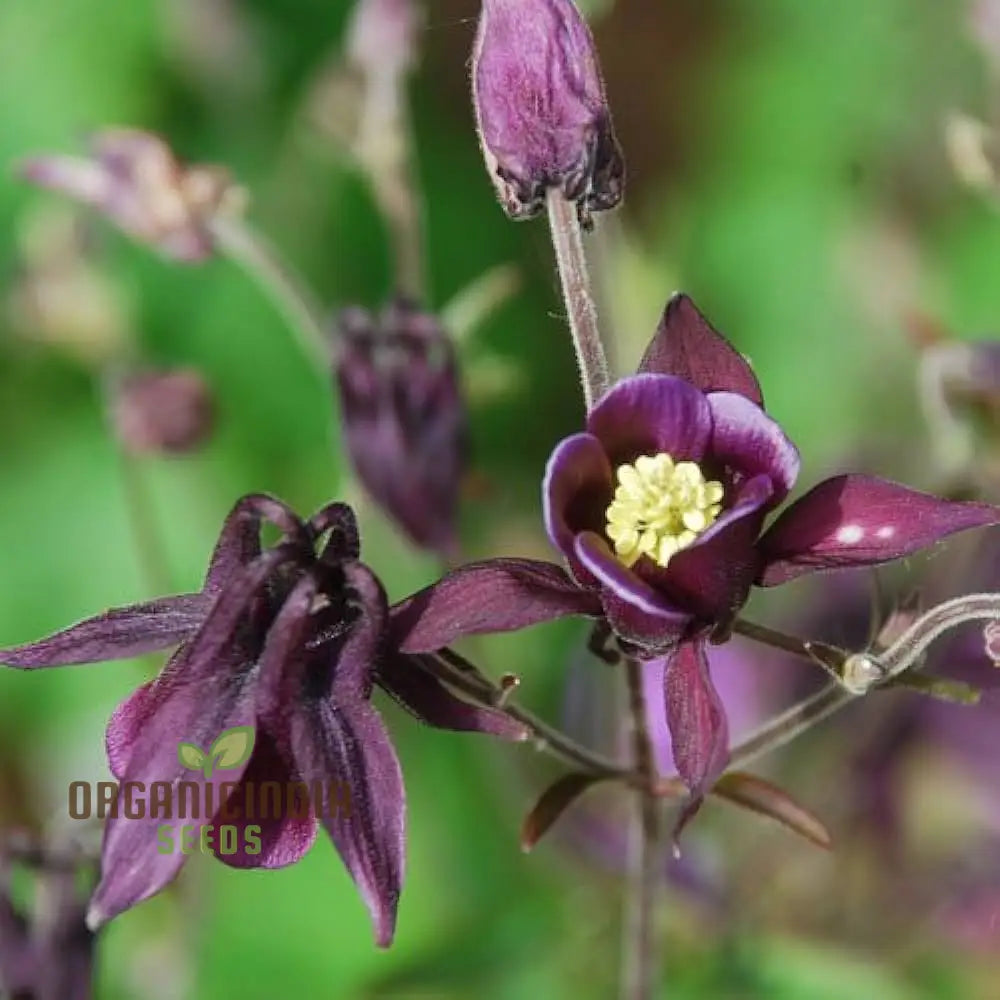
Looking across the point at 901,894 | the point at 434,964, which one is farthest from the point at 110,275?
the point at 901,894

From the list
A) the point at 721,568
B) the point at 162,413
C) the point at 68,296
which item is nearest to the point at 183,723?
the point at 721,568

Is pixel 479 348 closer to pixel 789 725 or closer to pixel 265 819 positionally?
pixel 789 725

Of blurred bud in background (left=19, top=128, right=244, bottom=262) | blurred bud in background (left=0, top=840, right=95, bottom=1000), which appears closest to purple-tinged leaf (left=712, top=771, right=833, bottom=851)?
blurred bud in background (left=0, top=840, right=95, bottom=1000)

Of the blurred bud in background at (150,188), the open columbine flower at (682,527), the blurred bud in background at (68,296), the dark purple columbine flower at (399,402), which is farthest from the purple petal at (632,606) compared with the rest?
the blurred bud in background at (68,296)

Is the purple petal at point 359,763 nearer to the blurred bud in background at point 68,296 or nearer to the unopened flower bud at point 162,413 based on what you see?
the unopened flower bud at point 162,413

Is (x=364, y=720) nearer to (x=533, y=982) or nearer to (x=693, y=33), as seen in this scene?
(x=533, y=982)

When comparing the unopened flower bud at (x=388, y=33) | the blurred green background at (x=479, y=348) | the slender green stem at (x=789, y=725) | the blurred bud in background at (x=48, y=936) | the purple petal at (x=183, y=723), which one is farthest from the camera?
the blurred green background at (x=479, y=348)
